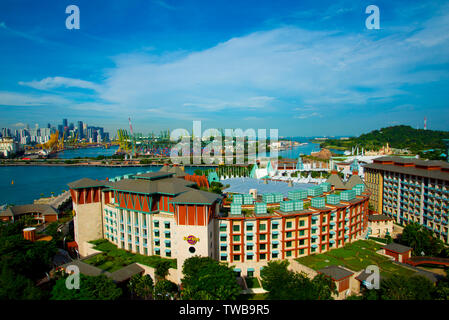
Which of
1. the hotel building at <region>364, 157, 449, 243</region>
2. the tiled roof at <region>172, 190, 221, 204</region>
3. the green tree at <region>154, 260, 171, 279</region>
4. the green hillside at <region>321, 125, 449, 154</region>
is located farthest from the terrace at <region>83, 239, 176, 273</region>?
the green hillside at <region>321, 125, 449, 154</region>

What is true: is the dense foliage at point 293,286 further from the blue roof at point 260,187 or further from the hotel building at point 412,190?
the hotel building at point 412,190

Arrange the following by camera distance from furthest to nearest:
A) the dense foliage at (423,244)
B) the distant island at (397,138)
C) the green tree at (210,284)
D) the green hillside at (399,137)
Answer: the green hillside at (399,137) < the distant island at (397,138) < the dense foliage at (423,244) < the green tree at (210,284)

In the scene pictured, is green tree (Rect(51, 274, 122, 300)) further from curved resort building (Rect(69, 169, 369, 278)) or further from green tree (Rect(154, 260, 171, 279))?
curved resort building (Rect(69, 169, 369, 278))

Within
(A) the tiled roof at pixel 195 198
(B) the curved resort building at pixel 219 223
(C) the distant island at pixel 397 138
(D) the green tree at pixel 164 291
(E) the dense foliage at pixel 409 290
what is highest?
(C) the distant island at pixel 397 138

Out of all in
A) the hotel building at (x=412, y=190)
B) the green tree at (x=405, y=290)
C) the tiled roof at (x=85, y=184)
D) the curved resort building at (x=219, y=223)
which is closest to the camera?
the green tree at (x=405, y=290)

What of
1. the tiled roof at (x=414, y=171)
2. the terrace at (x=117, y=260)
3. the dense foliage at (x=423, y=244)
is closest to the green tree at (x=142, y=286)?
the terrace at (x=117, y=260)

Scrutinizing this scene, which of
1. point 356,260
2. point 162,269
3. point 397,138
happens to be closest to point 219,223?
point 162,269

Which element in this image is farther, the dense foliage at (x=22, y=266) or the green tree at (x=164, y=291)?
the green tree at (x=164, y=291)

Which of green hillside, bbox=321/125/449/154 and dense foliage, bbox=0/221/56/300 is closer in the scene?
dense foliage, bbox=0/221/56/300
